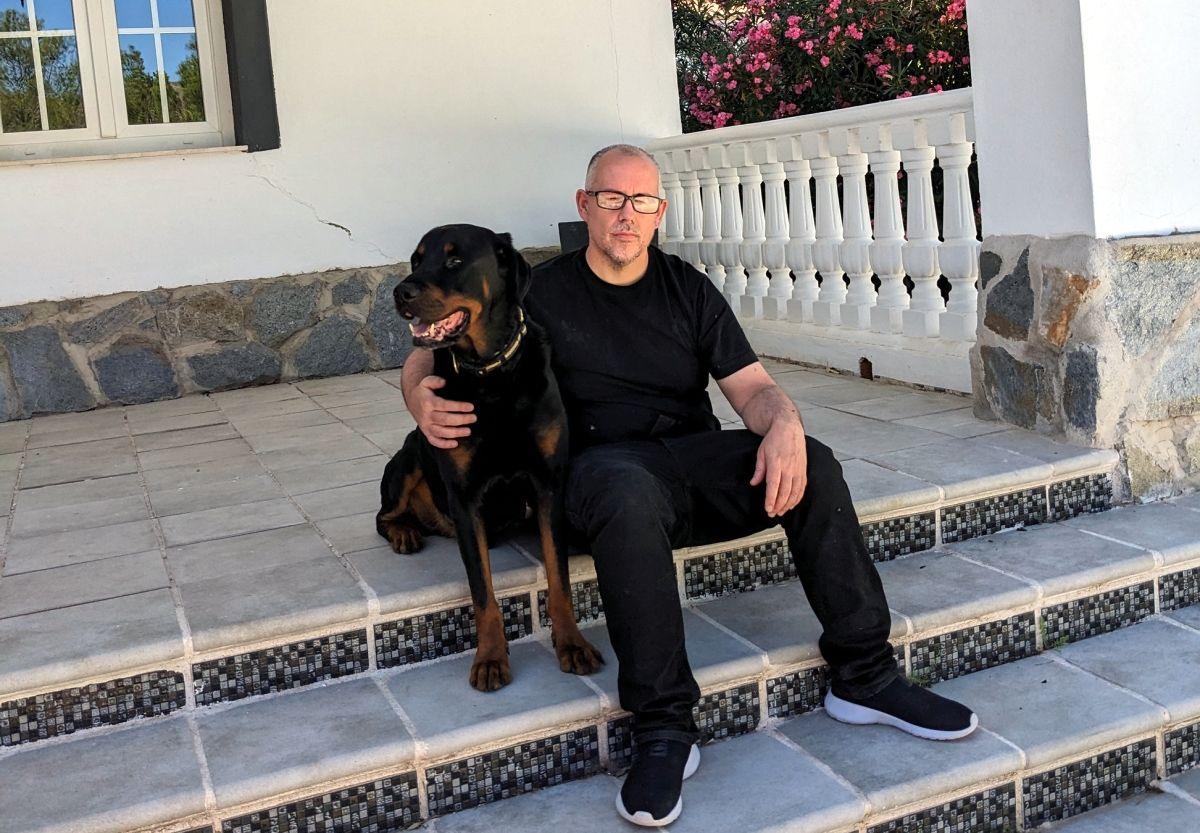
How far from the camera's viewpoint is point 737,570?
3.03m

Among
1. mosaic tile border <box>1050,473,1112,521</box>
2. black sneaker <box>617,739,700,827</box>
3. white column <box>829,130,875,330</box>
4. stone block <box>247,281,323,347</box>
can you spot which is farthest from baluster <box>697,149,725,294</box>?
black sneaker <box>617,739,700,827</box>

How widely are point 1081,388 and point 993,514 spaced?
53 cm

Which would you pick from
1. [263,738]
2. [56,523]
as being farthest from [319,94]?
[263,738]

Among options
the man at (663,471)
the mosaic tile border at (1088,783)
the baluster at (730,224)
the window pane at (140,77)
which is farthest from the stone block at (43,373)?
the mosaic tile border at (1088,783)

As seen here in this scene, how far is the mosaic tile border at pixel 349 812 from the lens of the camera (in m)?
2.19

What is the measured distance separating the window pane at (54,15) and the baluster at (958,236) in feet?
13.2

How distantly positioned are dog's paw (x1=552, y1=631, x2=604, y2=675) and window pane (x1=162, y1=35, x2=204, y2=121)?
4.27 meters

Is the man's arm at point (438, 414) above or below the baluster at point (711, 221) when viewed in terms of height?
below

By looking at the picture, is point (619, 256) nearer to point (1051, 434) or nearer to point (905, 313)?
point (1051, 434)

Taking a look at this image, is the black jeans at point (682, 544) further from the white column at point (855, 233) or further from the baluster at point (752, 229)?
the baluster at point (752, 229)

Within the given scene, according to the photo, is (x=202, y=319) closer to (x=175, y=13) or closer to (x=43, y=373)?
(x=43, y=373)

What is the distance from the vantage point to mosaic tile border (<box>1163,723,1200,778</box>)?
2.62m

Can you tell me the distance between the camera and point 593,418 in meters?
2.82

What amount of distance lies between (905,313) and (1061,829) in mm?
2645
